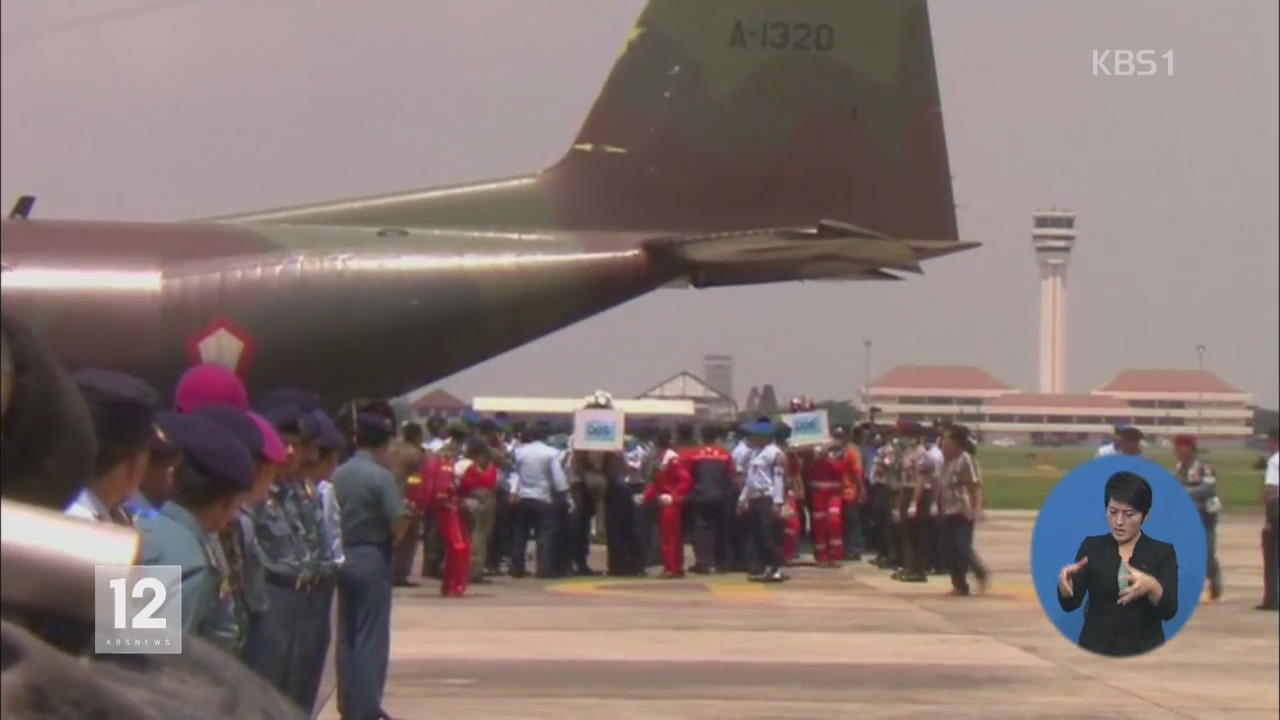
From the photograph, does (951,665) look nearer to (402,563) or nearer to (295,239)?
(295,239)

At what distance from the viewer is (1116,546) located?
435 centimetres

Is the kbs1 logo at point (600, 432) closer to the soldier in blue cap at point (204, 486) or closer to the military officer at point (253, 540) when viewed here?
the military officer at point (253, 540)

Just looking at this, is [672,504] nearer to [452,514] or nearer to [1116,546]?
[452,514]

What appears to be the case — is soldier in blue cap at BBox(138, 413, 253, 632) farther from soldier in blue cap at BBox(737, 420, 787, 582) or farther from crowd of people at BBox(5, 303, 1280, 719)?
soldier in blue cap at BBox(737, 420, 787, 582)

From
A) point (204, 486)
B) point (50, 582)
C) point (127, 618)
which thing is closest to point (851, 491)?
point (204, 486)

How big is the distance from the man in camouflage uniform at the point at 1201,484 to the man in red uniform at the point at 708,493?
4713mm

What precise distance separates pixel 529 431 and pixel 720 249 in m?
6.19

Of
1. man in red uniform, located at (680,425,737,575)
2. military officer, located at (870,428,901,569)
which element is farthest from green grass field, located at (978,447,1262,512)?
man in red uniform, located at (680,425,737,575)

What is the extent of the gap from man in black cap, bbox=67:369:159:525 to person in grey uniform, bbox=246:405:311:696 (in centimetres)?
273

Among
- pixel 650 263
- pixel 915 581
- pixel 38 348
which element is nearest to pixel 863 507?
pixel 915 581

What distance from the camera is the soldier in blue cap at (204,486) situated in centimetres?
418

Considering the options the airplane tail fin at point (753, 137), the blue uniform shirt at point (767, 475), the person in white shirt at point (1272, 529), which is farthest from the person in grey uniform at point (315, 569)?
the blue uniform shirt at point (767, 475)

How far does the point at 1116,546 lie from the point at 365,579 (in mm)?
4109

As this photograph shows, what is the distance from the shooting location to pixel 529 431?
18547 mm
